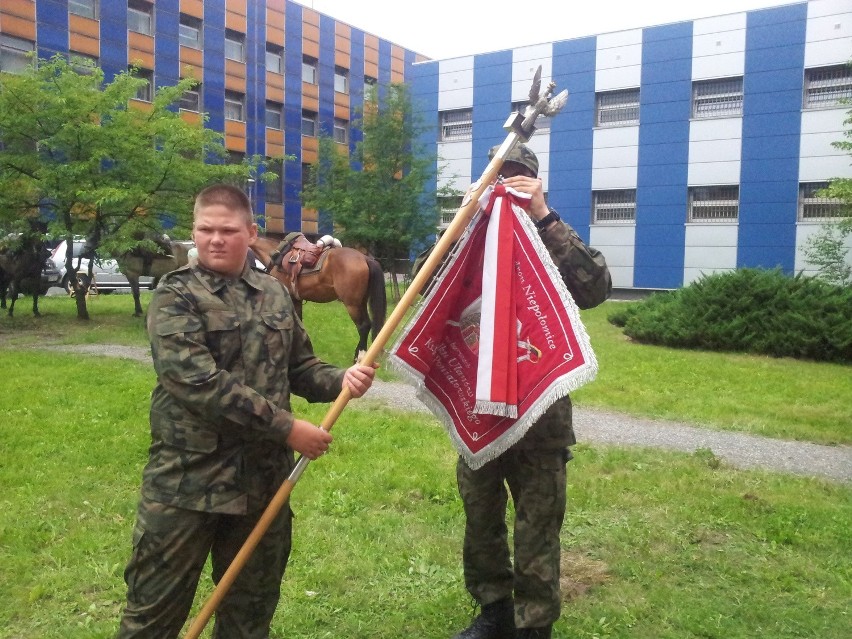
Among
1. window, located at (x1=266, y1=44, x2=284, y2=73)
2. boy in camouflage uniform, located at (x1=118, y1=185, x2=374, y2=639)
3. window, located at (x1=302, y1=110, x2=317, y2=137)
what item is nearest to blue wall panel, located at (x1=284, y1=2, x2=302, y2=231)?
window, located at (x1=266, y1=44, x2=284, y2=73)

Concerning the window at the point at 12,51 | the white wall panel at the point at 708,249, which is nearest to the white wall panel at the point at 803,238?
the white wall panel at the point at 708,249

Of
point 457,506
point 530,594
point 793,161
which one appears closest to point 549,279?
point 530,594

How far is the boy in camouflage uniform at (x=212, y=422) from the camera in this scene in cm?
238

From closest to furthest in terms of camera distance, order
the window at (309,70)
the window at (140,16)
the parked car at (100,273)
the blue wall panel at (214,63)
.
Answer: the parked car at (100,273), the window at (140,16), the blue wall panel at (214,63), the window at (309,70)

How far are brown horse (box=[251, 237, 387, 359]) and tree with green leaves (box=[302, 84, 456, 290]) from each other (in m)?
12.4

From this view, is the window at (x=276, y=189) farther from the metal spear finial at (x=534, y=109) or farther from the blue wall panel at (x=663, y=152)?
the metal spear finial at (x=534, y=109)

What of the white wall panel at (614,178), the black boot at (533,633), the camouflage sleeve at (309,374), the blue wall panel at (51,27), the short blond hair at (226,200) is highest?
the blue wall panel at (51,27)

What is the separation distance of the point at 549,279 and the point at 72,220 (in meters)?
13.7

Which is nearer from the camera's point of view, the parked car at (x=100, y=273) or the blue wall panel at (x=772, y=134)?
the parked car at (x=100, y=273)

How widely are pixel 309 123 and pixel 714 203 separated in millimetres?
22750

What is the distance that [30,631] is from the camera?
133 inches

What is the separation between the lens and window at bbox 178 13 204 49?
115ft

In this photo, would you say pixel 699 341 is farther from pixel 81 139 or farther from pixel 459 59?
pixel 459 59

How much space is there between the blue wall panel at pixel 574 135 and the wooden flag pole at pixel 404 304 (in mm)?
27331
